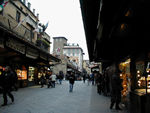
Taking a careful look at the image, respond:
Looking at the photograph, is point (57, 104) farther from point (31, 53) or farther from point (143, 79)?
point (31, 53)

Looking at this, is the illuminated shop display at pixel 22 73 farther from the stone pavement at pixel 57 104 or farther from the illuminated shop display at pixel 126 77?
the illuminated shop display at pixel 126 77

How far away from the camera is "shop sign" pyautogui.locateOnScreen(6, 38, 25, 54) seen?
11.7 m

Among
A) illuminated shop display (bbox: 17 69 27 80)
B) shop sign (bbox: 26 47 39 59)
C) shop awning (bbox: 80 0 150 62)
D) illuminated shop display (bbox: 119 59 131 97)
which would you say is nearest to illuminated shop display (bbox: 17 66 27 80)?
illuminated shop display (bbox: 17 69 27 80)

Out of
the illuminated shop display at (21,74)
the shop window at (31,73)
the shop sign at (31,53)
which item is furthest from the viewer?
the shop window at (31,73)

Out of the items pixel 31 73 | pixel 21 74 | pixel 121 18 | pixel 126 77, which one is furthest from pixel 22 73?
pixel 121 18

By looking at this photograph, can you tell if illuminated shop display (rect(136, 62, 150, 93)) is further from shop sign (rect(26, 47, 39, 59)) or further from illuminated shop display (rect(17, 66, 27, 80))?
illuminated shop display (rect(17, 66, 27, 80))

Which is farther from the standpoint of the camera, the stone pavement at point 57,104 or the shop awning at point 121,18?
the stone pavement at point 57,104

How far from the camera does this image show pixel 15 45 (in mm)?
12633

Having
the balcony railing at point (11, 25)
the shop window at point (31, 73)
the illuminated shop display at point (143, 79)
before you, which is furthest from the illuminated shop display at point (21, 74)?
the illuminated shop display at point (143, 79)

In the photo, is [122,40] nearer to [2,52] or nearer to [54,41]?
[2,52]

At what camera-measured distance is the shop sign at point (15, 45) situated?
11.7m

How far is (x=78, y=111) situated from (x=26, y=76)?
13.5 metres

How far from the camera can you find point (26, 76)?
62.5 ft

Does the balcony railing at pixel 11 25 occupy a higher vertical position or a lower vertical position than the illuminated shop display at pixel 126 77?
higher
